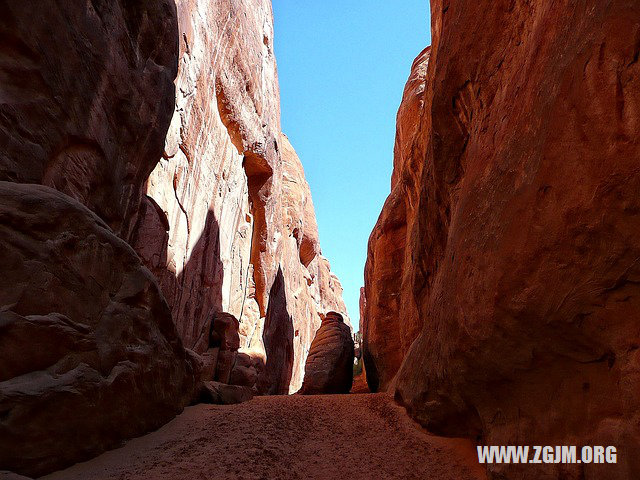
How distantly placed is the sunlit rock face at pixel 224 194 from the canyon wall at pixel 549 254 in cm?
785

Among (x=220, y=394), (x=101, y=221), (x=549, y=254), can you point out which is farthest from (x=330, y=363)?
(x=549, y=254)

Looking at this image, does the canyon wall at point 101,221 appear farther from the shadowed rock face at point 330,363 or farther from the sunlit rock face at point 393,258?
the sunlit rock face at point 393,258

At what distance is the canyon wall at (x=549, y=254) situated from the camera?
2.61 m

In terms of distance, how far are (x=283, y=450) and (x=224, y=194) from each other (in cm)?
1212

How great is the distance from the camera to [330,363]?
44.0 feet

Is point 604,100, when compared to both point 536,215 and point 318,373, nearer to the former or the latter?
point 536,215

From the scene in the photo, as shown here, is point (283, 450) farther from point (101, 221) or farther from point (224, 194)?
point (224, 194)

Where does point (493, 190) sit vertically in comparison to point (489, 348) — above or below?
above

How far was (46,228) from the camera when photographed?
3752 millimetres

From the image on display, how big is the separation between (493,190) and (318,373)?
1054 cm

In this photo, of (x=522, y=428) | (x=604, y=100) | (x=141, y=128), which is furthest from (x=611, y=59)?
(x=141, y=128)

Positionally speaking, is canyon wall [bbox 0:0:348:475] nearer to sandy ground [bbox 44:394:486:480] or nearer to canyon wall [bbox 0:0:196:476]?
canyon wall [bbox 0:0:196:476]

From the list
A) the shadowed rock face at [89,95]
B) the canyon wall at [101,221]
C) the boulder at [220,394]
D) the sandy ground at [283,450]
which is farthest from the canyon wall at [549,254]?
the shadowed rock face at [89,95]

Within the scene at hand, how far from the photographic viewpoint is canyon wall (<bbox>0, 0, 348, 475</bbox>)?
3.44 meters
